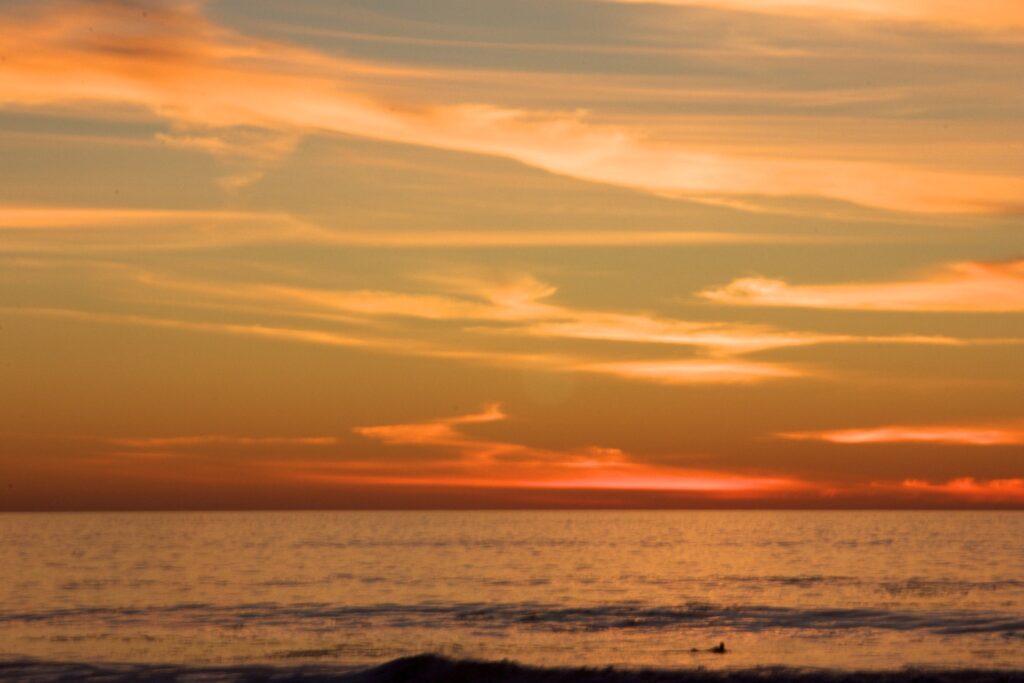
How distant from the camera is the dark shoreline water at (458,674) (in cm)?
4328

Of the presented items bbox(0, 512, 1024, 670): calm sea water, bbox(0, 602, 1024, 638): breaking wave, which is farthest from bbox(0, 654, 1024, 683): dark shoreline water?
bbox(0, 602, 1024, 638): breaking wave

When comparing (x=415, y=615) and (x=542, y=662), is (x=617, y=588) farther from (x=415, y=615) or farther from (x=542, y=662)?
(x=542, y=662)

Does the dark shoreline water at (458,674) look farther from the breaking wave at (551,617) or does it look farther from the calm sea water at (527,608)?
the breaking wave at (551,617)

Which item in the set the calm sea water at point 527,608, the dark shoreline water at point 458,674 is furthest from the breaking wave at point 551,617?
the dark shoreline water at point 458,674

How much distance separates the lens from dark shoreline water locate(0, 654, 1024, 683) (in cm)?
4328

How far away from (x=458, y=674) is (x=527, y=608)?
31206 millimetres

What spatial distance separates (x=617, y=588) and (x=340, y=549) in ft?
235

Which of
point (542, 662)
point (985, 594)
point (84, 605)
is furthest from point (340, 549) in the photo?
point (542, 662)

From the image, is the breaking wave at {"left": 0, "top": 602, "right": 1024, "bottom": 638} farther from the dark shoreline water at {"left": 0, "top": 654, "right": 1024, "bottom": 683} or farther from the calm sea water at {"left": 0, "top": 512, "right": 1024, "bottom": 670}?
the dark shoreline water at {"left": 0, "top": 654, "right": 1024, "bottom": 683}

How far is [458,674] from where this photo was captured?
44312 mm

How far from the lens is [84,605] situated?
76.2 metres

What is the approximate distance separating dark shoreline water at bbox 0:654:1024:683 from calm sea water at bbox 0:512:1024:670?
2801 millimetres

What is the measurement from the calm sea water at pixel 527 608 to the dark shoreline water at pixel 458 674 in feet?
9.19

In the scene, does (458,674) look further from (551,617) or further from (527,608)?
(527,608)
